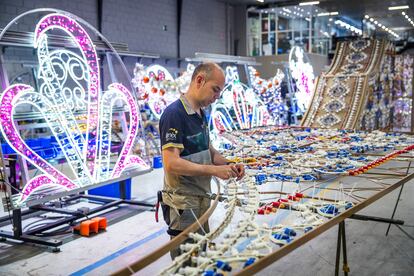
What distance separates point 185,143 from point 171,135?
15cm

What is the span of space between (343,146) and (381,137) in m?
0.82

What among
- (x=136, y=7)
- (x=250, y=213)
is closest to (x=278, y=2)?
(x=136, y=7)

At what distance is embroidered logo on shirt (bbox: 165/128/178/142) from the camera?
2.26 meters

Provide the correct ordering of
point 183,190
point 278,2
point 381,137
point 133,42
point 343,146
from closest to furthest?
point 183,190, point 343,146, point 381,137, point 133,42, point 278,2

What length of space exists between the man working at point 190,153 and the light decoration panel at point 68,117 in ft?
7.03

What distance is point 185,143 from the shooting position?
94.3 inches

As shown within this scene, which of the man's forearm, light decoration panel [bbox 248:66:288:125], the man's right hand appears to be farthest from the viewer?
light decoration panel [bbox 248:66:288:125]

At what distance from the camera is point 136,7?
43.5 ft

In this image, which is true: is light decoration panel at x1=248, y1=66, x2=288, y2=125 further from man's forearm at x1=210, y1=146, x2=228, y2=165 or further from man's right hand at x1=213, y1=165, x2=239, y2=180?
man's right hand at x1=213, y1=165, x2=239, y2=180

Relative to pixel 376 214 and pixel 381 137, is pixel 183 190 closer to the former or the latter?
pixel 381 137

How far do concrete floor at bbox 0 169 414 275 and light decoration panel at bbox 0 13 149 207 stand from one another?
1.90 feet

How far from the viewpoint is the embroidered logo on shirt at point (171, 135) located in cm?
226

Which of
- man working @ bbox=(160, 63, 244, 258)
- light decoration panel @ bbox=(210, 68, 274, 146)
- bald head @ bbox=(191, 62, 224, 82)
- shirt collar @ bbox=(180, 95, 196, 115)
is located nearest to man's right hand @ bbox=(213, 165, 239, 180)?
man working @ bbox=(160, 63, 244, 258)

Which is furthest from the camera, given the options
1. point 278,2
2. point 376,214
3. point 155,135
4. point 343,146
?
point 278,2
